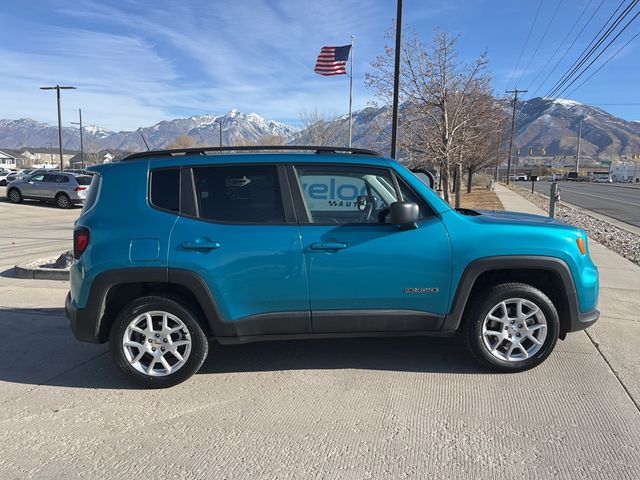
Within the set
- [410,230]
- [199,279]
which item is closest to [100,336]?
[199,279]

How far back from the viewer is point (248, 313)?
12.2ft

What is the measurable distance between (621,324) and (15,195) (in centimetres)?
2407

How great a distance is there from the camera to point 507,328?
154 inches

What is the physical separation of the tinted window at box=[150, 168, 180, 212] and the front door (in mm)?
895

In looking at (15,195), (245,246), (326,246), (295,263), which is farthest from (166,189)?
(15,195)

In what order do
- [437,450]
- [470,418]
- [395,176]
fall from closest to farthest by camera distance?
[437,450], [470,418], [395,176]

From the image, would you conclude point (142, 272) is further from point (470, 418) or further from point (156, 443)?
point (470, 418)

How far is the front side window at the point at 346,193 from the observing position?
3855 mm

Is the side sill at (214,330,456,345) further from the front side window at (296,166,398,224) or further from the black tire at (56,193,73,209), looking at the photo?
the black tire at (56,193,73,209)

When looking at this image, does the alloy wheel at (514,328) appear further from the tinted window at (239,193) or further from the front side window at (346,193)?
the tinted window at (239,193)

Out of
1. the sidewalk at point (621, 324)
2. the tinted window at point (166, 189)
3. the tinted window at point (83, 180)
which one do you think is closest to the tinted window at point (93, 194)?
the tinted window at point (166, 189)

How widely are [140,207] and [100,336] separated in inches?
41.4

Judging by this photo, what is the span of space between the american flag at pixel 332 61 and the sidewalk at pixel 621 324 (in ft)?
52.8

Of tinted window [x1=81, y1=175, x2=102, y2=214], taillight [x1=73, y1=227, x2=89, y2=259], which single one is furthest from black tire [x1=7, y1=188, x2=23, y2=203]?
taillight [x1=73, y1=227, x2=89, y2=259]
